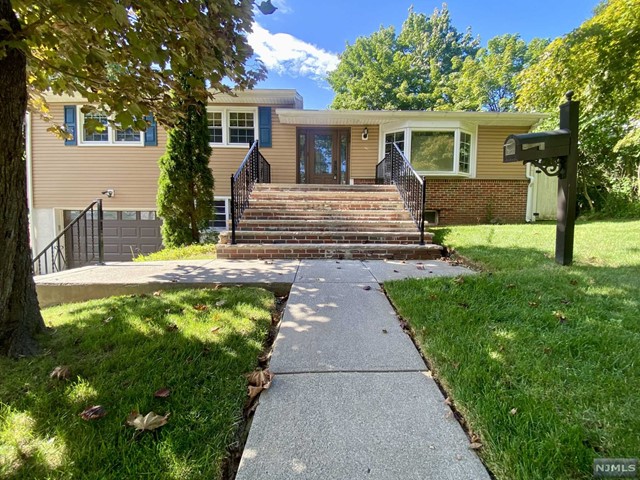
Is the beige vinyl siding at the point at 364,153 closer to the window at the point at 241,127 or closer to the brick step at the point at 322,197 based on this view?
the brick step at the point at 322,197

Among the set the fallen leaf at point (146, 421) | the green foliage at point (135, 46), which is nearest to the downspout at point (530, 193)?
the green foliage at point (135, 46)

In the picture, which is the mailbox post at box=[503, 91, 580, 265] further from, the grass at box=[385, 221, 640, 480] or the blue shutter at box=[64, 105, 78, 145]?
the blue shutter at box=[64, 105, 78, 145]

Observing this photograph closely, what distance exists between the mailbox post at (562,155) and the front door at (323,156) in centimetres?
708

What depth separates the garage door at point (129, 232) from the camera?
10211 millimetres

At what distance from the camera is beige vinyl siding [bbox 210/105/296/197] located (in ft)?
33.2

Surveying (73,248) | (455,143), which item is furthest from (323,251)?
(73,248)

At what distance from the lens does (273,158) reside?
406 inches

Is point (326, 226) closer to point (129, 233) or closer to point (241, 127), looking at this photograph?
point (241, 127)

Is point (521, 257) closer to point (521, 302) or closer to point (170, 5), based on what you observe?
point (521, 302)

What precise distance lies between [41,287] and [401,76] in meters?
23.1

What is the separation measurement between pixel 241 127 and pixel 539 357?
9.97 meters

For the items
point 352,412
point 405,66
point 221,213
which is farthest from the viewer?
point 405,66

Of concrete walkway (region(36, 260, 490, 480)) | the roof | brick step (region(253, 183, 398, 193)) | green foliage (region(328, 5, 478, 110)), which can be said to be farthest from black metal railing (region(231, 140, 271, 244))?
green foliage (region(328, 5, 478, 110))

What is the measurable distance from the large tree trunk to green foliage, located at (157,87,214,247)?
523cm
